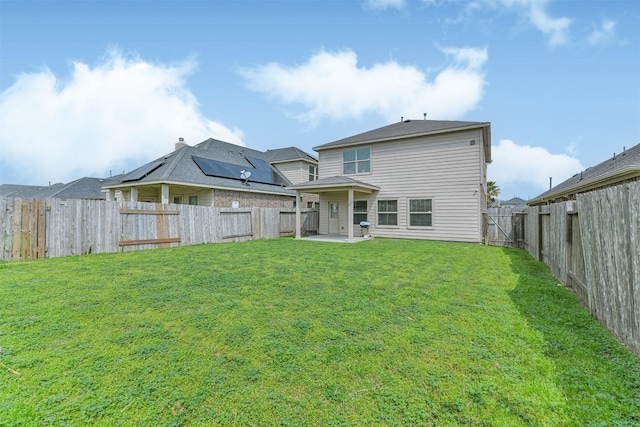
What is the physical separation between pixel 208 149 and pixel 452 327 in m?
19.1

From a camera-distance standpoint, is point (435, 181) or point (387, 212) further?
point (387, 212)

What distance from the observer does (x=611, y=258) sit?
312cm

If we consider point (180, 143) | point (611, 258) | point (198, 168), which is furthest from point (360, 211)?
point (180, 143)

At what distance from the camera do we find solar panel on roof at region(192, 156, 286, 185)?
16453mm

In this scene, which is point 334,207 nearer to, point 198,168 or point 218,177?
point 218,177

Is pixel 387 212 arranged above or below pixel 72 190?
below

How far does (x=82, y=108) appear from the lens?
1380 cm

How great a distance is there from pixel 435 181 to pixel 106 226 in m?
13.6

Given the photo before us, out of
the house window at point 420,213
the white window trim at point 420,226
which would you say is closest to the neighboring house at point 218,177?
the white window trim at point 420,226

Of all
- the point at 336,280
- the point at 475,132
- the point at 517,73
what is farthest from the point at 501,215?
the point at 336,280

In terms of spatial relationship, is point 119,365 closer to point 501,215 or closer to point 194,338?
point 194,338

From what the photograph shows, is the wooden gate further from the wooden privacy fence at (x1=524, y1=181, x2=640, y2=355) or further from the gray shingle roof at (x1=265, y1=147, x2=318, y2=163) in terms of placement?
the gray shingle roof at (x1=265, y1=147, x2=318, y2=163)

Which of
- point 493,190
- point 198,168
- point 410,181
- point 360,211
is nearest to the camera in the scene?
point 410,181

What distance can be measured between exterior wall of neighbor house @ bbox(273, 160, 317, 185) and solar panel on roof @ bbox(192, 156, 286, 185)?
110 cm
